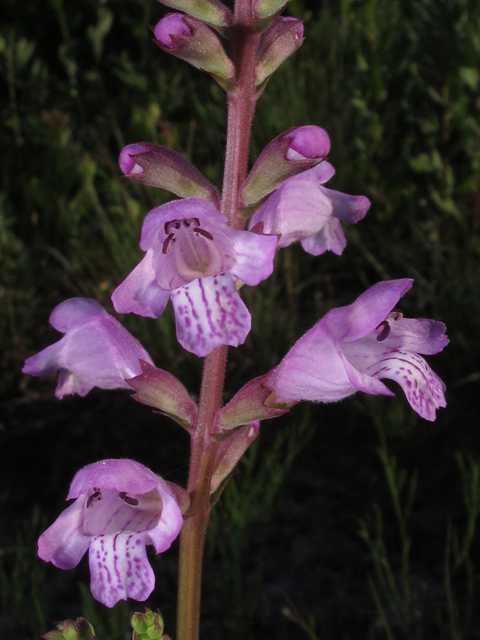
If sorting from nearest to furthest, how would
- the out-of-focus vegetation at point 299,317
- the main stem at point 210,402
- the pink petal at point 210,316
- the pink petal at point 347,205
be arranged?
1. the pink petal at point 210,316
2. the main stem at point 210,402
3. the pink petal at point 347,205
4. the out-of-focus vegetation at point 299,317

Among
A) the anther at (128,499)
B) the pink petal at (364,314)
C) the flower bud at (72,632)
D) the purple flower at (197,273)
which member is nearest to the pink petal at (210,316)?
the purple flower at (197,273)

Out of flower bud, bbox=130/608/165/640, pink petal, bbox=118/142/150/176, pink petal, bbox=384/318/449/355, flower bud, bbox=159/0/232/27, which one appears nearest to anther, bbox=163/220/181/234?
pink petal, bbox=118/142/150/176


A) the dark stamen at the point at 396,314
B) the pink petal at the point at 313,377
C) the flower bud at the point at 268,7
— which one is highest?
the flower bud at the point at 268,7

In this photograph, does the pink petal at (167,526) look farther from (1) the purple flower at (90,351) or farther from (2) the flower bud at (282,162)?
(2) the flower bud at (282,162)

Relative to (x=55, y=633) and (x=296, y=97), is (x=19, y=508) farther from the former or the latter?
(x=296, y=97)

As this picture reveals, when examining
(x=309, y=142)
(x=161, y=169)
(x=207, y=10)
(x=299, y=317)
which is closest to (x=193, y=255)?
(x=161, y=169)

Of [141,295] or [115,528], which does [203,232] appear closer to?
[141,295]

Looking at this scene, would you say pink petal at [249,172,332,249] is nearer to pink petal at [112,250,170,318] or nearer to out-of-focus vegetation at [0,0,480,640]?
pink petal at [112,250,170,318]
